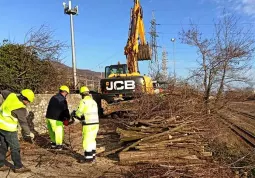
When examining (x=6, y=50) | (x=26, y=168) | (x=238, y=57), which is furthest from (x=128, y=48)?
(x=26, y=168)

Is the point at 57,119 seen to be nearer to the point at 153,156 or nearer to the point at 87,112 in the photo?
the point at 87,112

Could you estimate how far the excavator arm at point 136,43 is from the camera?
16422 mm

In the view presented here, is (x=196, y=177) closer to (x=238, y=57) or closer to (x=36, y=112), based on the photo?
(x=36, y=112)

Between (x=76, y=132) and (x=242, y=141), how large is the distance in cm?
733

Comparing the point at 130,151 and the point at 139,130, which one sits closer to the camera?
the point at 130,151

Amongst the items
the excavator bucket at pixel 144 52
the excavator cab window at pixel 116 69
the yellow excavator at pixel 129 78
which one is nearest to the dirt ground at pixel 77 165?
the yellow excavator at pixel 129 78

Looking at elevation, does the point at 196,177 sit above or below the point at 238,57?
below

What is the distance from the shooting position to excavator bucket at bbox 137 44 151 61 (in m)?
16.7

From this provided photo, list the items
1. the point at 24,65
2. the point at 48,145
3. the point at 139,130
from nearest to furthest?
1. the point at 139,130
2. the point at 48,145
3. the point at 24,65

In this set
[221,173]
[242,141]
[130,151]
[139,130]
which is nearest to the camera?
[221,173]

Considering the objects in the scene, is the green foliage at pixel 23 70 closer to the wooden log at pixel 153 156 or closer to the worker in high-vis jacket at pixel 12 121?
the worker in high-vis jacket at pixel 12 121

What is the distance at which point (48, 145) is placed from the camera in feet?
29.6

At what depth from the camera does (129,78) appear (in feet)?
47.9

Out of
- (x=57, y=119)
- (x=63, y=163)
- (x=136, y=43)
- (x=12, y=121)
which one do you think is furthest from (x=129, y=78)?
(x=12, y=121)
